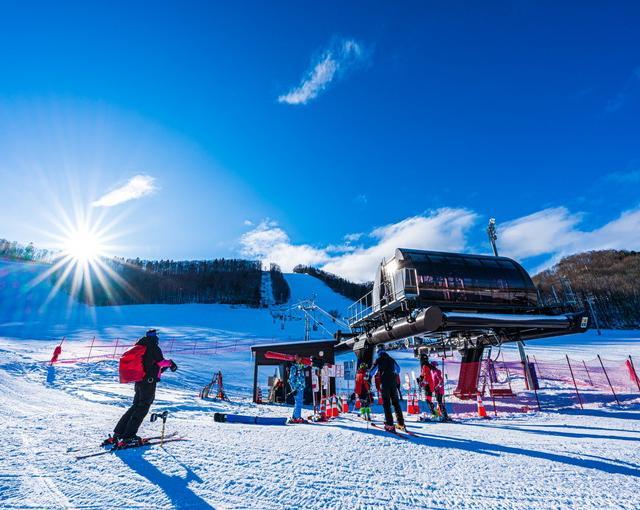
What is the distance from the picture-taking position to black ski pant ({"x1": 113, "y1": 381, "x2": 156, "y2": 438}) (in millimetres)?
4574

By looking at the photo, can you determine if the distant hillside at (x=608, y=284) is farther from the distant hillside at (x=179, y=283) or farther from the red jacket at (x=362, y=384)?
the distant hillside at (x=179, y=283)

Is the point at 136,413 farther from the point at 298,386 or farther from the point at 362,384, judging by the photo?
the point at 362,384

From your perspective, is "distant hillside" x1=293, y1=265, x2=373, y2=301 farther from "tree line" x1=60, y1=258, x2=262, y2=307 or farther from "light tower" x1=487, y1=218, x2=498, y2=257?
"light tower" x1=487, y1=218, x2=498, y2=257

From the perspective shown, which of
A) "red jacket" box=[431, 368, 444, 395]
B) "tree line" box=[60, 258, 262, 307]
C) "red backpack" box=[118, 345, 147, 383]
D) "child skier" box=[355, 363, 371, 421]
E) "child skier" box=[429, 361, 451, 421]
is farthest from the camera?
"tree line" box=[60, 258, 262, 307]

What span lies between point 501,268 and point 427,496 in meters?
14.5

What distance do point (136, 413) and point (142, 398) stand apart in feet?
0.80

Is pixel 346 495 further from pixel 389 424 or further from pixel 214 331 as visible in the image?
pixel 214 331

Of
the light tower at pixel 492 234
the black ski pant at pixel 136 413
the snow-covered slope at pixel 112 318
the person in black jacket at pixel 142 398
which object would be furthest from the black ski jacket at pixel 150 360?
the snow-covered slope at pixel 112 318

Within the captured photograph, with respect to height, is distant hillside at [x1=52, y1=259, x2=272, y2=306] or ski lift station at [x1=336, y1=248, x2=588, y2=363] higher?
distant hillside at [x1=52, y1=259, x2=272, y2=306]

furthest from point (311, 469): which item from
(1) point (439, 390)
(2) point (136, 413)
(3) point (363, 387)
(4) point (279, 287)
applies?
(4) point (279, 287)

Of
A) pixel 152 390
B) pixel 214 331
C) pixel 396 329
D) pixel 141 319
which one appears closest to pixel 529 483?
pixel 152 390

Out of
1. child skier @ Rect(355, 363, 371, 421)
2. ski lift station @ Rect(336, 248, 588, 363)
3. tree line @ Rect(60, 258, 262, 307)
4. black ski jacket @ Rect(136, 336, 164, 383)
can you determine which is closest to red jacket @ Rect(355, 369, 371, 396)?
child skier @ Rect(355, 363, 371, 421)

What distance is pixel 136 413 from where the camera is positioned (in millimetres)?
4750

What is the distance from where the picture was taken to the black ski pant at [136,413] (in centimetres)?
457
